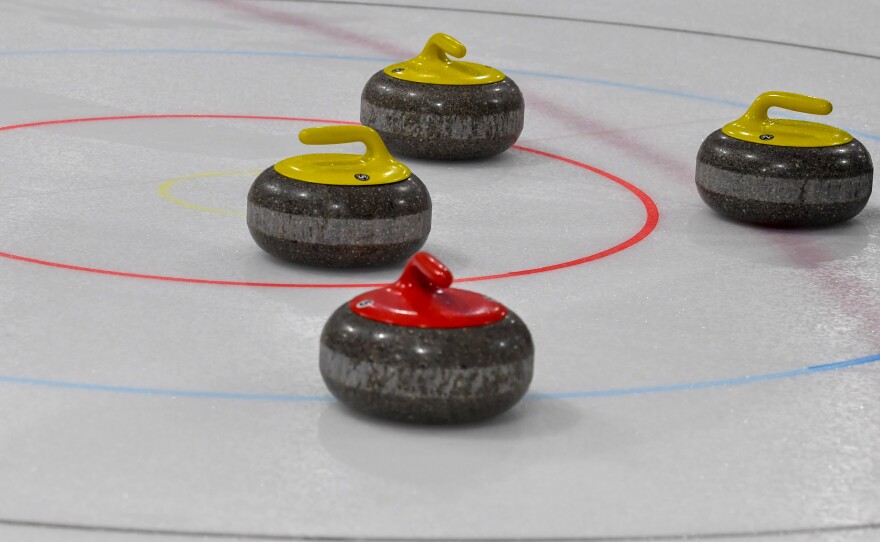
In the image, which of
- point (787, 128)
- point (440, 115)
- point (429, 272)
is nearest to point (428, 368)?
point (429, 272)

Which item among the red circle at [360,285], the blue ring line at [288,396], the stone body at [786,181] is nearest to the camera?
the blue ring line at [288,396]

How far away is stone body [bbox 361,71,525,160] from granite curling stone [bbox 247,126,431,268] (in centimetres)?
192

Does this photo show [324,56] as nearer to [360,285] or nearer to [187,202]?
[187,202]

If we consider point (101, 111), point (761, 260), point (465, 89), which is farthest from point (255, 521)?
point (101, 111)

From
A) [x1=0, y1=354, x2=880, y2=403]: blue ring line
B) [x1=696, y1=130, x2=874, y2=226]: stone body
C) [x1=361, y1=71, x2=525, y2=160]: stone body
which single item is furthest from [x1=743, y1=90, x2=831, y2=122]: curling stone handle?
[x1=0, y1=354, x2=880, y2=403]: blue ring line

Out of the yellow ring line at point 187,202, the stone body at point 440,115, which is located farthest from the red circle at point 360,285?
the yellow ring line at point 187,202

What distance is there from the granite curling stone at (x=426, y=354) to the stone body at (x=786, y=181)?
296 cm

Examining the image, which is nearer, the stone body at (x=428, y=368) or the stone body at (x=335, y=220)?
the stone body at (x=428, y=368)

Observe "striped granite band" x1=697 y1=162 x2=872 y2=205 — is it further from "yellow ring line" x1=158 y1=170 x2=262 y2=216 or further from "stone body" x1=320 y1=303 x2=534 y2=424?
"stone body" x1=320 y1=303 x2=534 y2=424

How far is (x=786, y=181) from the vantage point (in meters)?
7.76

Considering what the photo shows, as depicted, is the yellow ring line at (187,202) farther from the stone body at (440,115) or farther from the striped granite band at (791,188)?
the striped granite band at (791,188)

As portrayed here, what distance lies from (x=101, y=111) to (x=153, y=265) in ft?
11.0

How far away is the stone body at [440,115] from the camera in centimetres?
893

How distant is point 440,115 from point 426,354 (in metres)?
4.08
